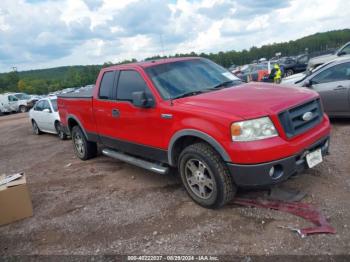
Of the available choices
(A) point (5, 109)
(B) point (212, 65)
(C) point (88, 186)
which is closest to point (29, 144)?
(C) point (88, 186)

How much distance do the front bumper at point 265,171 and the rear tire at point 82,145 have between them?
13.6 feet

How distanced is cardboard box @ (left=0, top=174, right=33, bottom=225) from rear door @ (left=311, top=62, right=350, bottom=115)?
6.44m

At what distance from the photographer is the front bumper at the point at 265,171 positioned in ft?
11.6

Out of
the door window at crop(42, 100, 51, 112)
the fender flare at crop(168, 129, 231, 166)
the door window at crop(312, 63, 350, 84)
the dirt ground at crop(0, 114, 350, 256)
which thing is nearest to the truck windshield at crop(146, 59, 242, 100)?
the fender flare at crop(168, 129, 231, 166)

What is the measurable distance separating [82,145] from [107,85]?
2.00 meters

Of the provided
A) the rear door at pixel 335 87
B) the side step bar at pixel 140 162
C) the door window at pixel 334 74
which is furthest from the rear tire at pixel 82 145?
the door window at pixel 334 74

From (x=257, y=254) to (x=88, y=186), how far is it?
135 inches

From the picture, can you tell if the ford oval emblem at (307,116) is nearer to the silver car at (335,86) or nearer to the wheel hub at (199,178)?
the wheel hub at (199,178)

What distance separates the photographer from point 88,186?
18.8 ft

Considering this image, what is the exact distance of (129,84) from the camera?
5.21m

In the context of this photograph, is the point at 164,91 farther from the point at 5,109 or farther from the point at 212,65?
the point at 5,109

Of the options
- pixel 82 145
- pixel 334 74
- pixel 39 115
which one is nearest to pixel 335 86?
pixel 334 74

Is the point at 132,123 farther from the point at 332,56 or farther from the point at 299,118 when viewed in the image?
the point at 332,56

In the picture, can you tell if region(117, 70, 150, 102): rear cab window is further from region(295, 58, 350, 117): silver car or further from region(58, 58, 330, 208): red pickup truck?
region(295, 58, 350, 117): silver car
